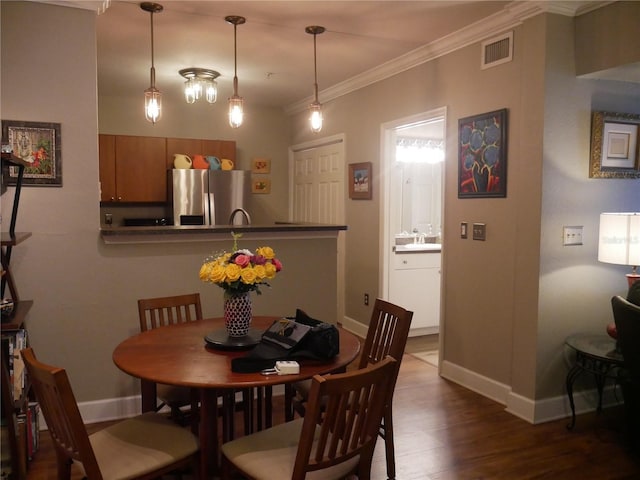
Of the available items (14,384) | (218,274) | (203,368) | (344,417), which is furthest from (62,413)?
(14,384)

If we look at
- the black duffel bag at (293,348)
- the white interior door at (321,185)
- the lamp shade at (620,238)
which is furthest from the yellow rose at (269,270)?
the white interior door at (321,185)

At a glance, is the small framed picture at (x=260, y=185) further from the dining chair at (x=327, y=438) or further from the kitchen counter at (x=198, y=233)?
the dining chair at (x=327, y=438)

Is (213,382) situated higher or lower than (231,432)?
higher

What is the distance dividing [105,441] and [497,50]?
3.16 m

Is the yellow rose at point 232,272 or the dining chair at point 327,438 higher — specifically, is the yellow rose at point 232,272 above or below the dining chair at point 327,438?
above

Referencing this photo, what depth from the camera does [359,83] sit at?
4.93 metres

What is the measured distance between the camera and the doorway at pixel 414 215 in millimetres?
4637

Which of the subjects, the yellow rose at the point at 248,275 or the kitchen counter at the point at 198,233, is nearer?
the yellow rose at the point at 248,275

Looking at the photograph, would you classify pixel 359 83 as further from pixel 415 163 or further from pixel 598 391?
pixel 598 391

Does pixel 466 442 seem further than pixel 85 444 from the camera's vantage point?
Yes

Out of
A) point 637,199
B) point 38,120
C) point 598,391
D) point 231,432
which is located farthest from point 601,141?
point 38,120

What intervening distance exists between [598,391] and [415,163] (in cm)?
297

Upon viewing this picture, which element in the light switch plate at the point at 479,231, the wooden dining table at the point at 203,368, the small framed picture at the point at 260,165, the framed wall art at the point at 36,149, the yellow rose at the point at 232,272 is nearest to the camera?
the wooden dining table at the point at 203,368

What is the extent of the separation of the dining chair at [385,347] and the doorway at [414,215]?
1.59 meters
